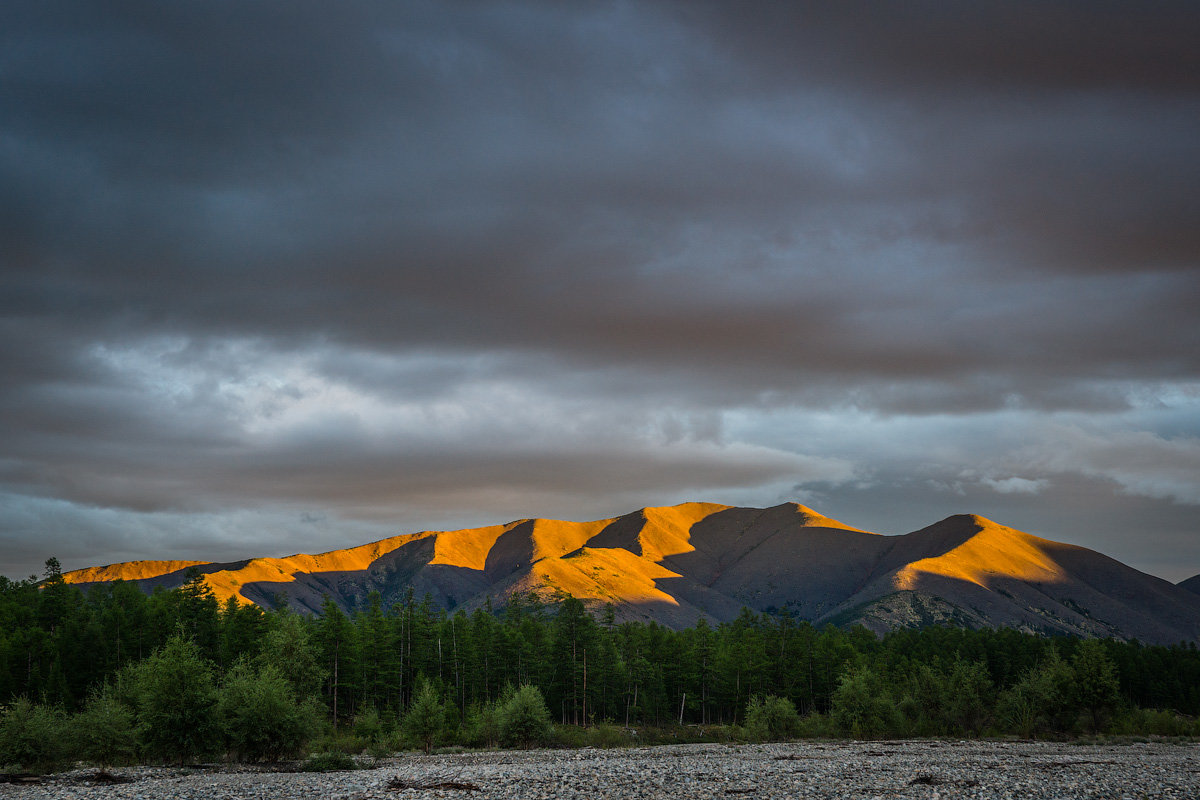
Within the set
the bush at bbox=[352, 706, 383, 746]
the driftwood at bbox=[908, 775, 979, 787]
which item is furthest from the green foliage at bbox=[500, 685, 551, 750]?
the driftwood at bbox=[908, 775, 979, 787]

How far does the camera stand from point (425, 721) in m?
79.5

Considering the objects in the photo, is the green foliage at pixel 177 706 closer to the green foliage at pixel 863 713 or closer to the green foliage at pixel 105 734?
the green foliage at pixel 105 734

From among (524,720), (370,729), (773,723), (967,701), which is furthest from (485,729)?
(967,701)

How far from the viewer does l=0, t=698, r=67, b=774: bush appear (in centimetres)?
4969

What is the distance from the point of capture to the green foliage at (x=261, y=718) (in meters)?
53.9

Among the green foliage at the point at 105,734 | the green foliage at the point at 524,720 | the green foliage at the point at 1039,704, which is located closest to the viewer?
the green foliage at the point at 105,734

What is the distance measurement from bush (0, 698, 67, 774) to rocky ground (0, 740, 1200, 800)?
6.44 feet

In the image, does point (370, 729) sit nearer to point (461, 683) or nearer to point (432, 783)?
point (461, 683)

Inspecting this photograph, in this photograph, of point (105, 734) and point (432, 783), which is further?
point (105, 734)

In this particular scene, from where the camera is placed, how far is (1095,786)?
134ft

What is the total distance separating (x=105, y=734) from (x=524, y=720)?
123ft

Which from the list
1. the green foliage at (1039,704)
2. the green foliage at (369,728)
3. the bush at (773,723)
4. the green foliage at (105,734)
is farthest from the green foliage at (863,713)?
the green foliage at (105,734)

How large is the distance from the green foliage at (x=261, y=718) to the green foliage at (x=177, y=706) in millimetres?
1037

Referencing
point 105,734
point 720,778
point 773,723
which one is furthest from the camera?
point 773,723
